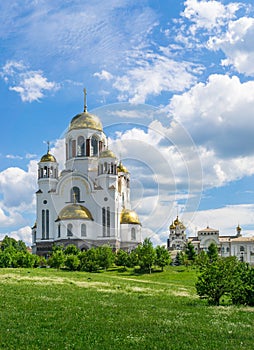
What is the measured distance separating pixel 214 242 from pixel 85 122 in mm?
42111

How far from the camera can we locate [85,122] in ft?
267

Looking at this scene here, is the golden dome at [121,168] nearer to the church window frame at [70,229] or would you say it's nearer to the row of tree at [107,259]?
the church window frame at [70,229]

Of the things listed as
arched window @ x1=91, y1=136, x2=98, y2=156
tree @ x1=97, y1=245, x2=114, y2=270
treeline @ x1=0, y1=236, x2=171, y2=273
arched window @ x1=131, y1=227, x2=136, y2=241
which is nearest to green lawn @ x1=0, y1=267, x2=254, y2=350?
treeline @ x1=0, y1=236, x2=171, y2=273

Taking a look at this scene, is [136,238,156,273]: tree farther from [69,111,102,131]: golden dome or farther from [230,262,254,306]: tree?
[230,262,254,306]: tree

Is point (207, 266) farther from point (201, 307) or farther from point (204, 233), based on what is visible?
point (204, 233)

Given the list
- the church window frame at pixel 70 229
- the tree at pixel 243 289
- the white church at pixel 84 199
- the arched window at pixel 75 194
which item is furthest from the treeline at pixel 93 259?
the tree at pixel 243 289

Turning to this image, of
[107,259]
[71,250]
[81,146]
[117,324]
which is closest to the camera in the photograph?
[117,324]

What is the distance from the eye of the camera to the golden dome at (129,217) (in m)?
76.7

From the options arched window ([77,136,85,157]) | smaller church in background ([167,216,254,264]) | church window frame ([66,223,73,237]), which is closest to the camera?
church window frame ([66,223,73,237])

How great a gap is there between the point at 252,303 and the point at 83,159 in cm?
5973

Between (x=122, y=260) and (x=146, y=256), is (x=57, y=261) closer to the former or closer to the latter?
(x=146, y=256)

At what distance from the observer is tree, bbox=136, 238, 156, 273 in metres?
56.6

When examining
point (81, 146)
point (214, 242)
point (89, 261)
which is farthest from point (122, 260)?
point (214, 242)

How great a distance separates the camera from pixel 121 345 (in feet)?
40.8
